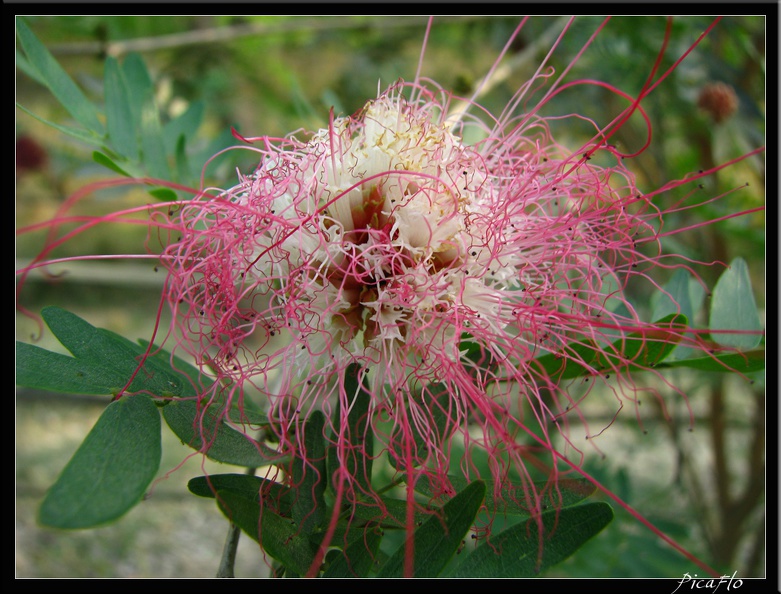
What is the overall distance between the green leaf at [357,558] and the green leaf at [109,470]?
0.26 metres

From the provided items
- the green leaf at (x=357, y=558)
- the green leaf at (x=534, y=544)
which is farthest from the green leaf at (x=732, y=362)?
the green leaf at (x=357, y=558)

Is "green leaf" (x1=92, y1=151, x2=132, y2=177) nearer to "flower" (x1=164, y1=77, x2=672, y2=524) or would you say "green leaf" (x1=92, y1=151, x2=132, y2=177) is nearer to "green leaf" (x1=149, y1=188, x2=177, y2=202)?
"green leaf" (x1=149, y1=188, x2=177, y2=202)

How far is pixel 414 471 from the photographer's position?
80 centimetres

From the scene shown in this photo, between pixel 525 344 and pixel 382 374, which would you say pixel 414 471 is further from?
pixel 525 344

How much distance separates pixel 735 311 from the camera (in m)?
0.98

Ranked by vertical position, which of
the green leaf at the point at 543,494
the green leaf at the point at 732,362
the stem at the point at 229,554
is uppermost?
the green leaf at the point at 732,362

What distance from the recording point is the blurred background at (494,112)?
1641mm

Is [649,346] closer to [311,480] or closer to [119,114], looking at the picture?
[311,480]

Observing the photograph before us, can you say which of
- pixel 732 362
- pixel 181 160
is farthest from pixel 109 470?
pixel 732 362

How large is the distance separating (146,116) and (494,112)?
4.19ft

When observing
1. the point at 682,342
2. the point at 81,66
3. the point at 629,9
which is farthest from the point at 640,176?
the point at 81,66

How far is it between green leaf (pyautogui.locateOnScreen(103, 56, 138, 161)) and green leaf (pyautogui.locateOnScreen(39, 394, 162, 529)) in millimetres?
575

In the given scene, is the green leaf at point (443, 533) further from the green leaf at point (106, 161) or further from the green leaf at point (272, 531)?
the green leaf at point (106, 161)
